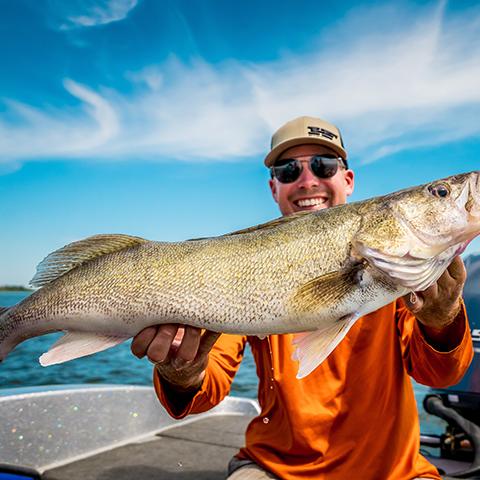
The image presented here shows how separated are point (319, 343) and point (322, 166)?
2.49 metres

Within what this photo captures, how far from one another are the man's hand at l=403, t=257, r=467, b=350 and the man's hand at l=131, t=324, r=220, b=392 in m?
1.23

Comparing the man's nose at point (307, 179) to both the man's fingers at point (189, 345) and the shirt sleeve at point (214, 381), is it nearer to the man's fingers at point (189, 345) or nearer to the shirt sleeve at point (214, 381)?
the shirt sleeve at point (214, 381)

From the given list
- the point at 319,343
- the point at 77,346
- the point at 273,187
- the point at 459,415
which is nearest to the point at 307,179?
the point at 273,187

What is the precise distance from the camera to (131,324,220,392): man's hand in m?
3.11

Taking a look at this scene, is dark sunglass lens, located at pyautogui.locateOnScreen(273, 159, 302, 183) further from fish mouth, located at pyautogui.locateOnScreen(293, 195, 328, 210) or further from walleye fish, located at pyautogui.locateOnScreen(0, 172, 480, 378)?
walleye fish, located at pyautogui.locateOnScreen(0, 172, 480, 378)

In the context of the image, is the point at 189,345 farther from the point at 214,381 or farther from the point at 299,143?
the point at 299,143

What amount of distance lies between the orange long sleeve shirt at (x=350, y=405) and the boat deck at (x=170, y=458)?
1.43 m

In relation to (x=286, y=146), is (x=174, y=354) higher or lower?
lower

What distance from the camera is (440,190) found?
291cm

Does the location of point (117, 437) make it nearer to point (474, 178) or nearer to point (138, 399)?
point (138, 399)

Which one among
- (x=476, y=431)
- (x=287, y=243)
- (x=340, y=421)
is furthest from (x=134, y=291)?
(x=476, y=431)

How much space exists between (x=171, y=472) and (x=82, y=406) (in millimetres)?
1400

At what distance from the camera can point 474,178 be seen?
2.84 m

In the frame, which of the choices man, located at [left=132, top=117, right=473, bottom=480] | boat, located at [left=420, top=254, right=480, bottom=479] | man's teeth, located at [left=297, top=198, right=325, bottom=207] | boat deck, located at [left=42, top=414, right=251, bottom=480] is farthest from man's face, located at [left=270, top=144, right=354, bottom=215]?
boat deck, located at [left=42, top=414, right=251, bottom=480]
